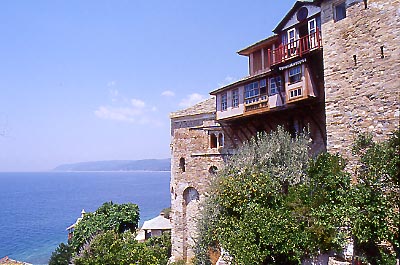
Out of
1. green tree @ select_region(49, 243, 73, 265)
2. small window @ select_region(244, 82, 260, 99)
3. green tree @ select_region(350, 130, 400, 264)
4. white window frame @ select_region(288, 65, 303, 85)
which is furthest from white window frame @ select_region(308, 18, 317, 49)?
green tree @ select_region(49, 243, 73, 265)

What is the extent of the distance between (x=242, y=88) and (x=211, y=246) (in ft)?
29.4

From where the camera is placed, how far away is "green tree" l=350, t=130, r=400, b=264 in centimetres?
975

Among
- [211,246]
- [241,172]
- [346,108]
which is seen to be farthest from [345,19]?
[211,246]

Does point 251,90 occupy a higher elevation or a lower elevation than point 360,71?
higher

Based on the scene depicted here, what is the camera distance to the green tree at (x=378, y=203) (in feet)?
32.0

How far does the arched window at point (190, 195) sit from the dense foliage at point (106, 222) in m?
10.8

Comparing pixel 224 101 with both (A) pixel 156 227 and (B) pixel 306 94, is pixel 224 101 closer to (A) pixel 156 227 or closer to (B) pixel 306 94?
(B) pixel 306 94

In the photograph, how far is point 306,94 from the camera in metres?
14.6

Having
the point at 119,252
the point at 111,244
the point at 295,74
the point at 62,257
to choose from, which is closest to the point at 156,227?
the point at 62,257

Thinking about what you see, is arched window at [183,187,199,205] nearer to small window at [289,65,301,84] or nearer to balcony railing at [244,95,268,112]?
balcony railing at [244,95,268,112]

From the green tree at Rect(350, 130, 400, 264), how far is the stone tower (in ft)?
38.3

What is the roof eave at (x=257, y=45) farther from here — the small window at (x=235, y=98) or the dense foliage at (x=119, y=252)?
the dense foliage at (x=119, y=252)

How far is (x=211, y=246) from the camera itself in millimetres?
15609

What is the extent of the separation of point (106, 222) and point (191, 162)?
14793 millimetres
